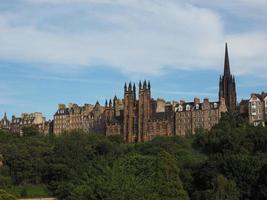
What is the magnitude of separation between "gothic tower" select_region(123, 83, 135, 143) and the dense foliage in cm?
706

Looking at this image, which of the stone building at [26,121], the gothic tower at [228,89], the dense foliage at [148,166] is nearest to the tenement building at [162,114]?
the gothic tower at [228,89]

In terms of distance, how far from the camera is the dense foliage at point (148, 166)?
162 feet

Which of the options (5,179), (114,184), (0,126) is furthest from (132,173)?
(0,126)

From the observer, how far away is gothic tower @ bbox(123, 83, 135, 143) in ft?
369

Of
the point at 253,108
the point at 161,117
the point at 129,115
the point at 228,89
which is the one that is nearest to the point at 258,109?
the point at 253,108

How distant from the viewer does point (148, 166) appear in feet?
173

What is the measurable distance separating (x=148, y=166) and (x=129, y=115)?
6025 centimetres

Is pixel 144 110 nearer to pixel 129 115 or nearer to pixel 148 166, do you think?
pixel 129 115

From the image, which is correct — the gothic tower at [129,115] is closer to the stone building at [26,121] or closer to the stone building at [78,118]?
the stone building at [78,118]

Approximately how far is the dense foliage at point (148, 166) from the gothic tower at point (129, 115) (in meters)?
7.06

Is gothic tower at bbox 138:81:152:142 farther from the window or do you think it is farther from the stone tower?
the window

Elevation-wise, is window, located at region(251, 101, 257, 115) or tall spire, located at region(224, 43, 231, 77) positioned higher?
tall spire, located at region(224, 43, 231, 77)

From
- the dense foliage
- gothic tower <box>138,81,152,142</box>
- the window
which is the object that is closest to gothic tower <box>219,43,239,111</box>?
the window

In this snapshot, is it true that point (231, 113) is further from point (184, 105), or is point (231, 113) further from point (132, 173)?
point (132, 173)
